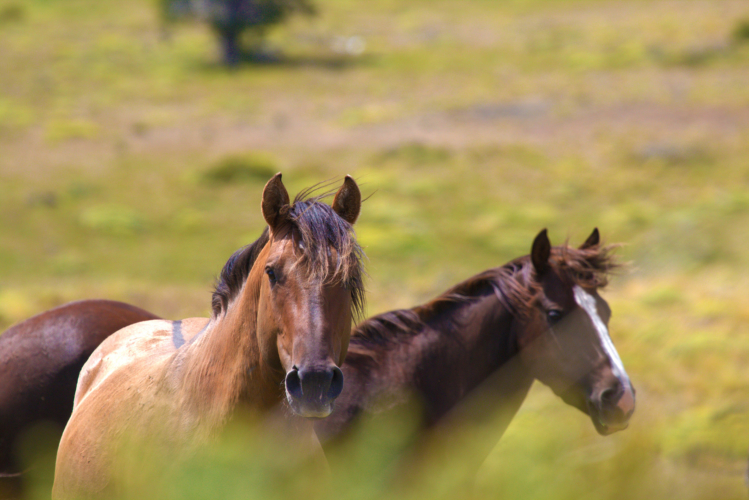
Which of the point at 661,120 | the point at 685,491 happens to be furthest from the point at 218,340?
the point at 661,120

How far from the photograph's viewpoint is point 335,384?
2.78 meters

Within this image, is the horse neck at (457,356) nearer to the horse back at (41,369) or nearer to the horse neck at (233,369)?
the horse neck at (233,369)

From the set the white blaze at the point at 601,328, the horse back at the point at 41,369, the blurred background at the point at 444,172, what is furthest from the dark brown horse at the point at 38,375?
the white blaze at the point at 601,328

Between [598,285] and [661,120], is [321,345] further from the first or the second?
[661,120]

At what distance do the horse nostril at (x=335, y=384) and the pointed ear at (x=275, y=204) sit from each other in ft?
2.32

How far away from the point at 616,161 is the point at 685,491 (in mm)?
27981

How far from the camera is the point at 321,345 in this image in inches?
110

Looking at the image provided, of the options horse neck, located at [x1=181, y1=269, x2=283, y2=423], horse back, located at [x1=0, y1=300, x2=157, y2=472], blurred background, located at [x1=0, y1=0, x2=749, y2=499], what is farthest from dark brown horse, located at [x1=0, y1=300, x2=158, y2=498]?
blurred background, located at [x1=0, y1=0, x2=749, y2=499]

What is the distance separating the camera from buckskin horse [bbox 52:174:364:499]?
285 centimetres

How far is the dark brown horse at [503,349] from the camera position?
441 cm

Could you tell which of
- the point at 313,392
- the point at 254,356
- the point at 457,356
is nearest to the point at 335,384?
the point at 313,392

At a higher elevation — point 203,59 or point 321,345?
point 321,345

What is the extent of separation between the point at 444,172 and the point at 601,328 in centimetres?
2421

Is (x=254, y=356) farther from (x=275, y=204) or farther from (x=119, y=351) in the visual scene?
(x=119, y=351)
